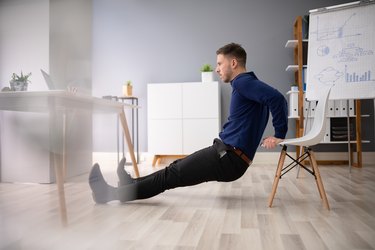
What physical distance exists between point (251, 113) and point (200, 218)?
0.41 m

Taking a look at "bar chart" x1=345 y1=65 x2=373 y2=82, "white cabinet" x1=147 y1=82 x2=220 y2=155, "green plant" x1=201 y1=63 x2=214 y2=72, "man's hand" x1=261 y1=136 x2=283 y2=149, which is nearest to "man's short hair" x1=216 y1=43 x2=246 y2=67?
"man's hand" x1=261 y1=136 x2=283 y2=149

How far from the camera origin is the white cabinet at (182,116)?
2.79m

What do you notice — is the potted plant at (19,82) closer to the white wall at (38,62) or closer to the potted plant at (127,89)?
the white wall at (38,62)

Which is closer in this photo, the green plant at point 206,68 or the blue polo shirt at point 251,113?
the blue polo shirt at point 251,113

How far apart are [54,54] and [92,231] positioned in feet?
0.82

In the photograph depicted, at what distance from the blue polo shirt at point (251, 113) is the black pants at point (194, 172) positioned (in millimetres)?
51

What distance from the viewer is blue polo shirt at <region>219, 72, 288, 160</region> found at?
1.17m

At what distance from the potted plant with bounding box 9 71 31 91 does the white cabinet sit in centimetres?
246

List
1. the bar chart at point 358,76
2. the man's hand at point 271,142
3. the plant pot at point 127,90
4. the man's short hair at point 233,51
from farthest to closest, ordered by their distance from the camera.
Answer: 1. the plant pot at point 127,90
2. the bar chart at point 358,76
3. the man's short hair at point 233,51
4. the man's hand at point 271,142

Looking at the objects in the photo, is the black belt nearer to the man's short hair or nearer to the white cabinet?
the man's short hair

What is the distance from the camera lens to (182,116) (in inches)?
111

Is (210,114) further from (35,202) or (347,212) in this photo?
(35,202)

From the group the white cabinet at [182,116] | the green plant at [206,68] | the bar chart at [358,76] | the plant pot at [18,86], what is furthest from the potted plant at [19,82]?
the green plant at [206,68]

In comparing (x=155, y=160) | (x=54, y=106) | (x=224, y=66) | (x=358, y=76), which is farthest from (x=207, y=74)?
(x=54, y=106)
